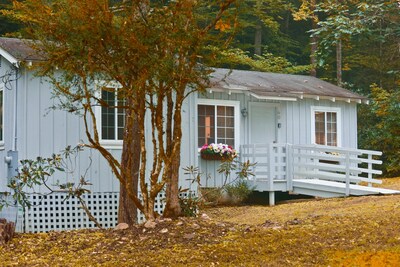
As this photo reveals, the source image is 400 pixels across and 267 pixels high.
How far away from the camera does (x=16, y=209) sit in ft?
41.9

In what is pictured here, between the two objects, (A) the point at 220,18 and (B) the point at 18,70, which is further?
(B) the point at 18,70

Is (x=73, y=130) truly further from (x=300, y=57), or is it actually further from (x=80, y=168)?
(x=300, y=57)

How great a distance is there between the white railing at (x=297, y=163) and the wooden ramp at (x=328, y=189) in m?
0.17

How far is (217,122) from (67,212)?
5.60 meters

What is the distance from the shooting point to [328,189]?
54.4ft

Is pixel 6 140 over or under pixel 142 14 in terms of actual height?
under

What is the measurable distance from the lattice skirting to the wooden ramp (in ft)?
14.4

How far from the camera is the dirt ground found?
24.9 ft

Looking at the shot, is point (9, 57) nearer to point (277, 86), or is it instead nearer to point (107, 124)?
point (107, 124)

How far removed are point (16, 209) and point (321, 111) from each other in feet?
32.4

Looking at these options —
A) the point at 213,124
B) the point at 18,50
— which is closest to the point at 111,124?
the point at 18,50

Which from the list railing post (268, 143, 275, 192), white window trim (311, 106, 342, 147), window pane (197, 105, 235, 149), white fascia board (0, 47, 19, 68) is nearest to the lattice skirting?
white fascia board (0, 47, 19, 68)

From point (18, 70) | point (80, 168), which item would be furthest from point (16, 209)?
point (18, 70)

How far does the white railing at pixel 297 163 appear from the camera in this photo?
659 inches
